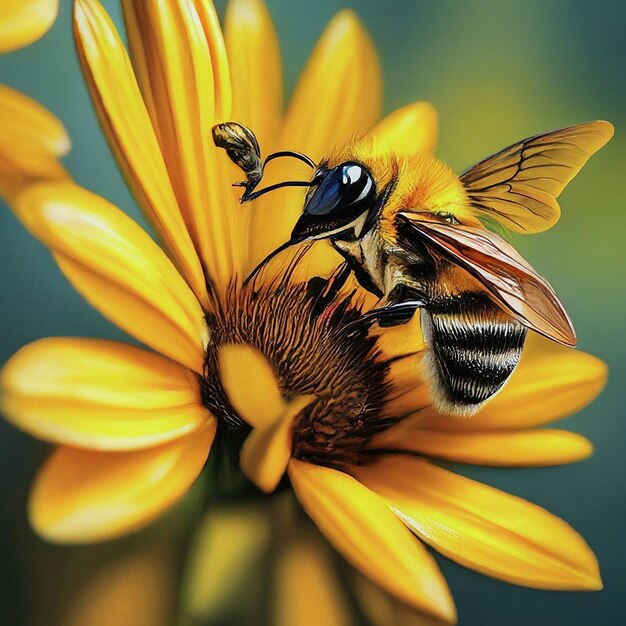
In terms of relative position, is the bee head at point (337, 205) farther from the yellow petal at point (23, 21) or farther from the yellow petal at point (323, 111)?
the yellow petal at point (23, 21)

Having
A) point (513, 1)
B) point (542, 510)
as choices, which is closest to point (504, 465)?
point (542, 510)

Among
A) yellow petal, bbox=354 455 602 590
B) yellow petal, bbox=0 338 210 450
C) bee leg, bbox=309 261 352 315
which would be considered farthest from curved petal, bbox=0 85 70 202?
yellow petal, bbox=354 455 602 590

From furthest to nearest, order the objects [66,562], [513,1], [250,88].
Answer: [513,1] < [250,88] < [66,562]

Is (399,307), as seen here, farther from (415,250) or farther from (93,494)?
(93,494)

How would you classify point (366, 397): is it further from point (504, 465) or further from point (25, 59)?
point (25, 59)

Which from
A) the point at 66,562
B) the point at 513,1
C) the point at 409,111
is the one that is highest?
the point at 513,1

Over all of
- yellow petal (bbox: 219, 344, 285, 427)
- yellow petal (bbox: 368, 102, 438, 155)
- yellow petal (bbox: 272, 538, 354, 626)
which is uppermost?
yellow petal (bbox: 368, 102, 438, 155)

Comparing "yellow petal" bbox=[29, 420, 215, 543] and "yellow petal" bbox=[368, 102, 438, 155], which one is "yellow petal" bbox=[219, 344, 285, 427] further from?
"yellow petal" bbox=[368, 102, 438, 155]
